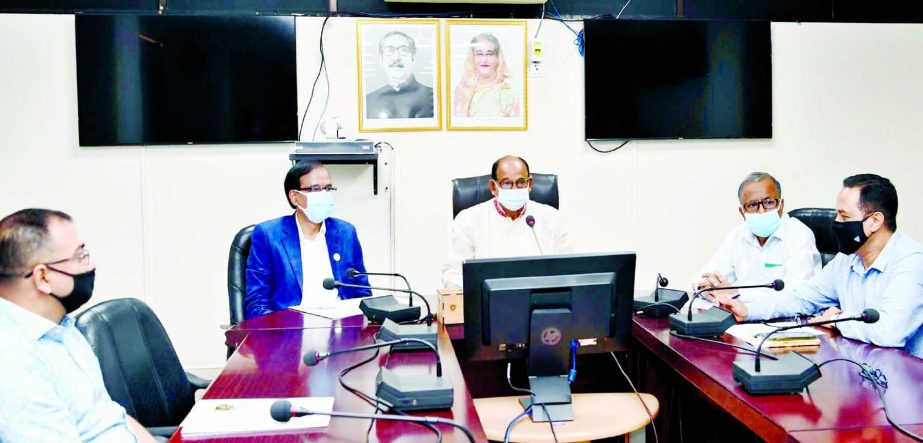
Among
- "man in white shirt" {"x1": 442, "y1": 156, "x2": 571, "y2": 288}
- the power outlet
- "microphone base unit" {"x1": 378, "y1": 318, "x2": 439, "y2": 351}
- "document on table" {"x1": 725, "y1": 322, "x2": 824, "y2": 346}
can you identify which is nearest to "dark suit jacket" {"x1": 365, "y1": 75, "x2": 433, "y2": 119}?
the power outlet

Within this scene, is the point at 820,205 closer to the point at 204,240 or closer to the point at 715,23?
the point at 715,23

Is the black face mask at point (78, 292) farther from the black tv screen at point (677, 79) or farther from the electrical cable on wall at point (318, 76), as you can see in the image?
the black tv screen at point (677, 79)

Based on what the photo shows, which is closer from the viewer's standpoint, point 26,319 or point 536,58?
point 26,319

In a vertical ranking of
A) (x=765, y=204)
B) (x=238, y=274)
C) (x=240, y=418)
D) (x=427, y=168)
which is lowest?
(x=240, y=418)

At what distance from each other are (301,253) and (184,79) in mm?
1554

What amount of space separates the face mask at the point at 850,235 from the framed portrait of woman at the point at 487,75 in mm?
2042

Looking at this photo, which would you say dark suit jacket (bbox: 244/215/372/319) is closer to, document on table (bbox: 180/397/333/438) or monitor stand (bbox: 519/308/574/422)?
document on table (bbox: 180/397/333/438)

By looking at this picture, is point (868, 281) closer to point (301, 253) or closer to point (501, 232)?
point (501, 232)

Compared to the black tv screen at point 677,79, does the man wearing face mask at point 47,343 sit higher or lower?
lower

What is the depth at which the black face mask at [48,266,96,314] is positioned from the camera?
1437 mm

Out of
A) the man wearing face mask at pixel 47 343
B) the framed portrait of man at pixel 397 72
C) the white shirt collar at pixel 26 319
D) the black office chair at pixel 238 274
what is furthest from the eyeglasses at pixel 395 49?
the white shirt collar at pixel 26 319

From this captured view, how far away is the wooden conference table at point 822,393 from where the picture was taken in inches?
53.4

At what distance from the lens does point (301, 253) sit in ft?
9.21

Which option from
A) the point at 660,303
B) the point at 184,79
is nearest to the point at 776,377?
the point at 660,303
